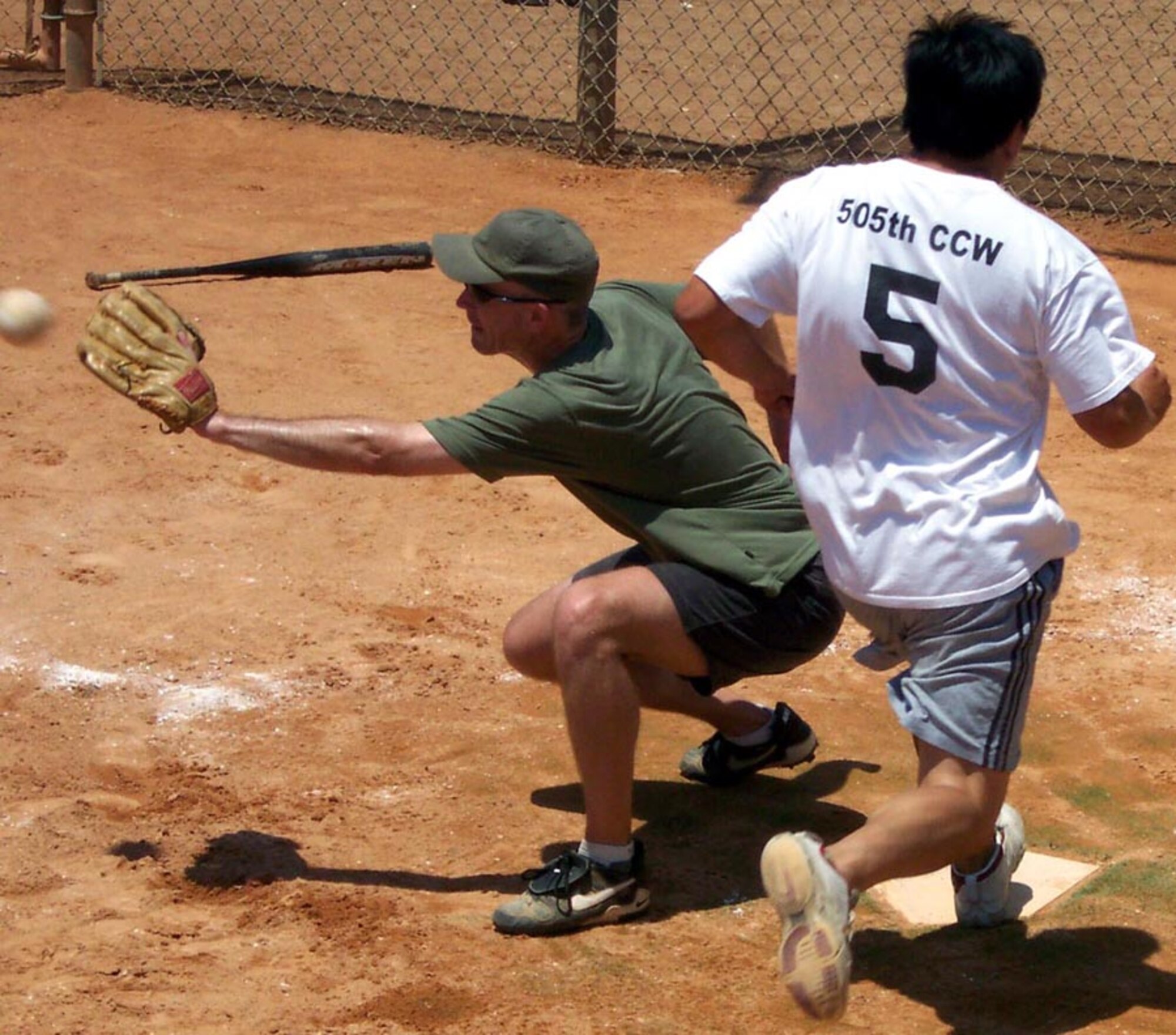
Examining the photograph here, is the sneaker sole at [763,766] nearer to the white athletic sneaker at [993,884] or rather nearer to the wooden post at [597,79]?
the white athletic sneaker at [993,884]

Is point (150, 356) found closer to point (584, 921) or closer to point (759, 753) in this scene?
point (584, 921)

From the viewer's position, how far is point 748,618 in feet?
12.8

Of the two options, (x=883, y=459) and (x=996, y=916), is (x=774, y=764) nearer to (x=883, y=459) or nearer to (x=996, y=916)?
(x=996, y=916)

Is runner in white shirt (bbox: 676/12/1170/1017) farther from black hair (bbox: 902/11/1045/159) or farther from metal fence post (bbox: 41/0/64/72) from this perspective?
metal fence post (bbox: 41/0/64/72)

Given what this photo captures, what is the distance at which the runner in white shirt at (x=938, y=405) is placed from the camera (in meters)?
3.11

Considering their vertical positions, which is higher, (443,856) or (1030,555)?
(1030,555)

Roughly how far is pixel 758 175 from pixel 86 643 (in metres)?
5.44

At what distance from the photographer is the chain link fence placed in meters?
9.69

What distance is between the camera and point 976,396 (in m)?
3.18

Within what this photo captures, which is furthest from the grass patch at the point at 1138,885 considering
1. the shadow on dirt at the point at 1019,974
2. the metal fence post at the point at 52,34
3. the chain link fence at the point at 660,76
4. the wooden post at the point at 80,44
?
the metal fence post at the point at 52,34

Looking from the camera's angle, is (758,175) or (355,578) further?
(758,175)

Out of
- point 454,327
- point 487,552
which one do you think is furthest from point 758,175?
point 487,552

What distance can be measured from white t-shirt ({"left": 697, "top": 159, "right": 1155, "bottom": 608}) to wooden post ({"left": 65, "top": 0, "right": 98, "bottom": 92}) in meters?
8.09

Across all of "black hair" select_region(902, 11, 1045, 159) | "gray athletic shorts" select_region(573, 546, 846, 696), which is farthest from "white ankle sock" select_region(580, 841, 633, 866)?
"black hair" select_region(902, 11, 1045, 159)
